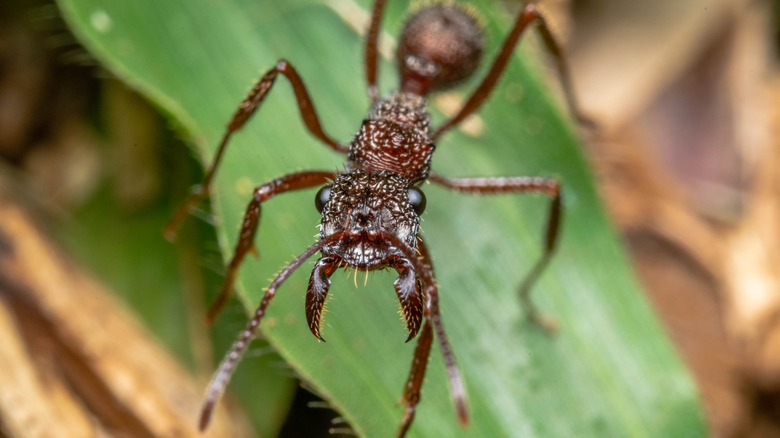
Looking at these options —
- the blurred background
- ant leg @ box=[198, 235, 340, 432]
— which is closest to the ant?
ant leg @ box=[198, 235, 340, 432]

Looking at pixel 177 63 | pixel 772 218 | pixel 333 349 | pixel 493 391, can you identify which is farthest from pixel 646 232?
pixel 177 63

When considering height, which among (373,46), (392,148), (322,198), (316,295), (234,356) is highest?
(373,46)

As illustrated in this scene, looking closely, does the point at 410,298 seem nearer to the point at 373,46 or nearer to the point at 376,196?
the point at 376,196

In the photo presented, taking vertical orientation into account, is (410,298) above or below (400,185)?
below

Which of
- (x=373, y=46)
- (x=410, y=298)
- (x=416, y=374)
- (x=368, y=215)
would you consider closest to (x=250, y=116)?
(x=368, y=215)

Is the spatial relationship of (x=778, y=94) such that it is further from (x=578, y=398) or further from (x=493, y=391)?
(x=493, y=391)

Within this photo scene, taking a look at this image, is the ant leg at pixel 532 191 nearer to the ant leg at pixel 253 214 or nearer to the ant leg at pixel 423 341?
the ant leg at pixel 253 214
